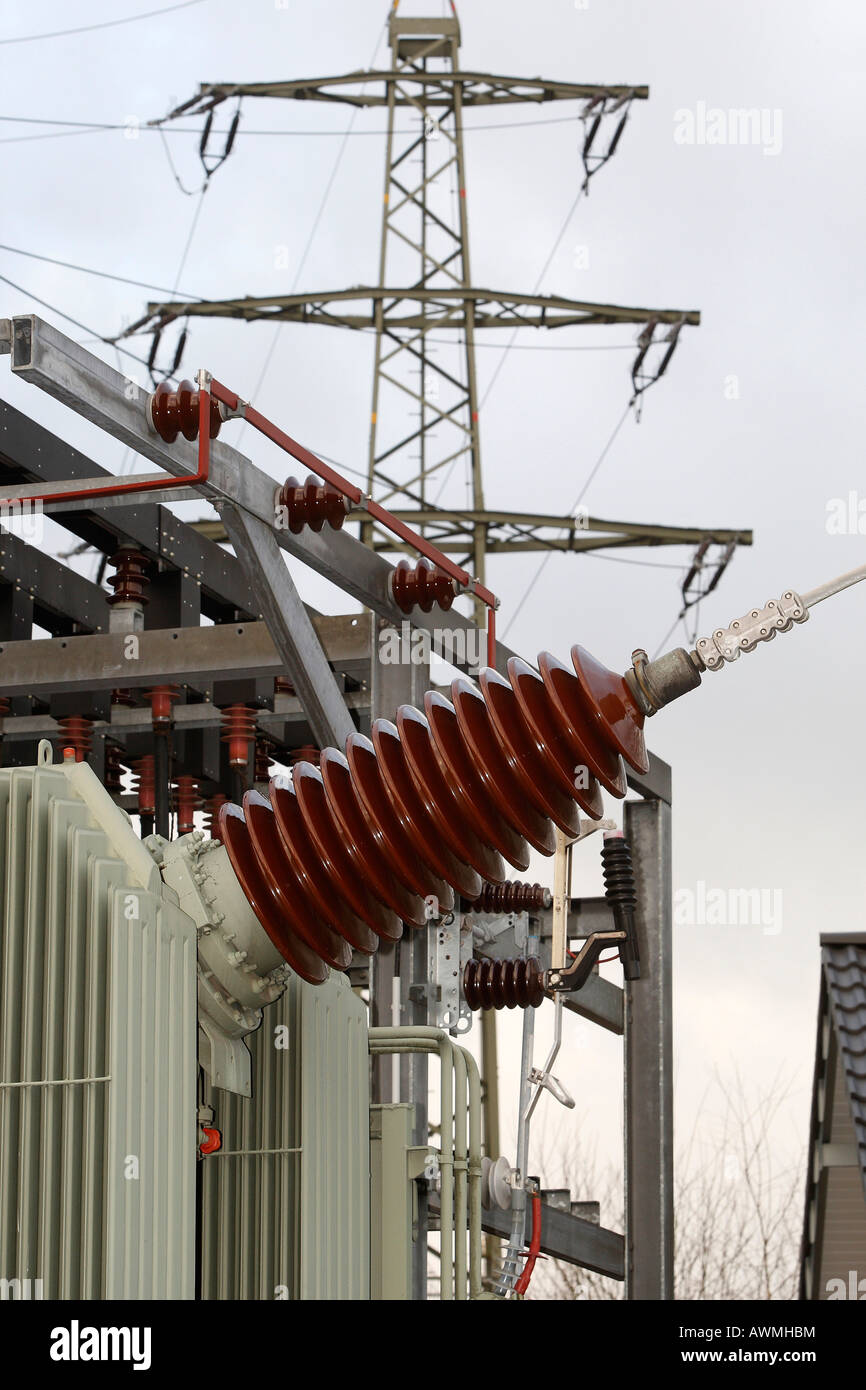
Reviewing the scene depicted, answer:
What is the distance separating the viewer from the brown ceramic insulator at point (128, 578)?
8312mm

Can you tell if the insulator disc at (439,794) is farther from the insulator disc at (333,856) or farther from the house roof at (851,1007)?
the house roof at (851,1007)

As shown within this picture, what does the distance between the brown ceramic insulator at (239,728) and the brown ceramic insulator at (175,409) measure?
12.9ft

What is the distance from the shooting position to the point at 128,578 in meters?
8.38

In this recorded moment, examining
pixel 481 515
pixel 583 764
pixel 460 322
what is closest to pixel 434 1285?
pixel 481 515

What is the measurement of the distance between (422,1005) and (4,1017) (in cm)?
242

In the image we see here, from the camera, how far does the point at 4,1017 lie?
13.8 ft

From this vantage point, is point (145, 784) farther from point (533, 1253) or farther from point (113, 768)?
point (533, 1253)

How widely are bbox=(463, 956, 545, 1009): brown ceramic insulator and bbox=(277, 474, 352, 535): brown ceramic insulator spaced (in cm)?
167

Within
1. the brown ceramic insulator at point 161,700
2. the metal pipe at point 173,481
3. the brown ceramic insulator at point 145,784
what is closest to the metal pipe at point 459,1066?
the metal pipe at point 173,481

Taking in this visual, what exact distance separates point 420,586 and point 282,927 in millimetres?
1818

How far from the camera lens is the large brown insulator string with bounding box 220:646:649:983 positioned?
14.4 feet
